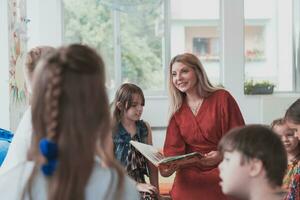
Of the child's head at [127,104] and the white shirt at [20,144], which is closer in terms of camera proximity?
the white shirt at [20,144]

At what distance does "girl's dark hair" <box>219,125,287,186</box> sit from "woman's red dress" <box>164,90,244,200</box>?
93cm

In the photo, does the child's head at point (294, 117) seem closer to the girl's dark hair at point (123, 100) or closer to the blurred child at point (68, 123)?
the girl's dark hair at point (123, 100)

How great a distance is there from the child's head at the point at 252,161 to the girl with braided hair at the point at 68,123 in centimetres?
50

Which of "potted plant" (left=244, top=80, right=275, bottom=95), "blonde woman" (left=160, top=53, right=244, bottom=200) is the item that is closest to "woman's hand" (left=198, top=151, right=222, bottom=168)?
"blonde woman" (left=160, top=53, right=244, bottom=200)

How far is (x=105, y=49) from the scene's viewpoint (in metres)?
5.94

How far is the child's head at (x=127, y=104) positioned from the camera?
8.34 ft

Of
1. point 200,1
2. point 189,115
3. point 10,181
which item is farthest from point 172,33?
point 10,181

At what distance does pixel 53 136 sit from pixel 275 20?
5306 mm

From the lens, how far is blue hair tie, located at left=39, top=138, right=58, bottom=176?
1.08 m

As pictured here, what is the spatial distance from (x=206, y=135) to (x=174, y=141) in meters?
0.17

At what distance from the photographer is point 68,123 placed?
1098 mm

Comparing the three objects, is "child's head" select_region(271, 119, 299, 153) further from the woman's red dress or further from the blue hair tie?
the blue hair tie

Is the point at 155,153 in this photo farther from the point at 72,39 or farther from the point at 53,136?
the point at 72,39

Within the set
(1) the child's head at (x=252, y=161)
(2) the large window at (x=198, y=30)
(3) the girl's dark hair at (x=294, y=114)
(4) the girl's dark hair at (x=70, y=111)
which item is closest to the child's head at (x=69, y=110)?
(4) the girl's dark hair at (x=70, y=111)
